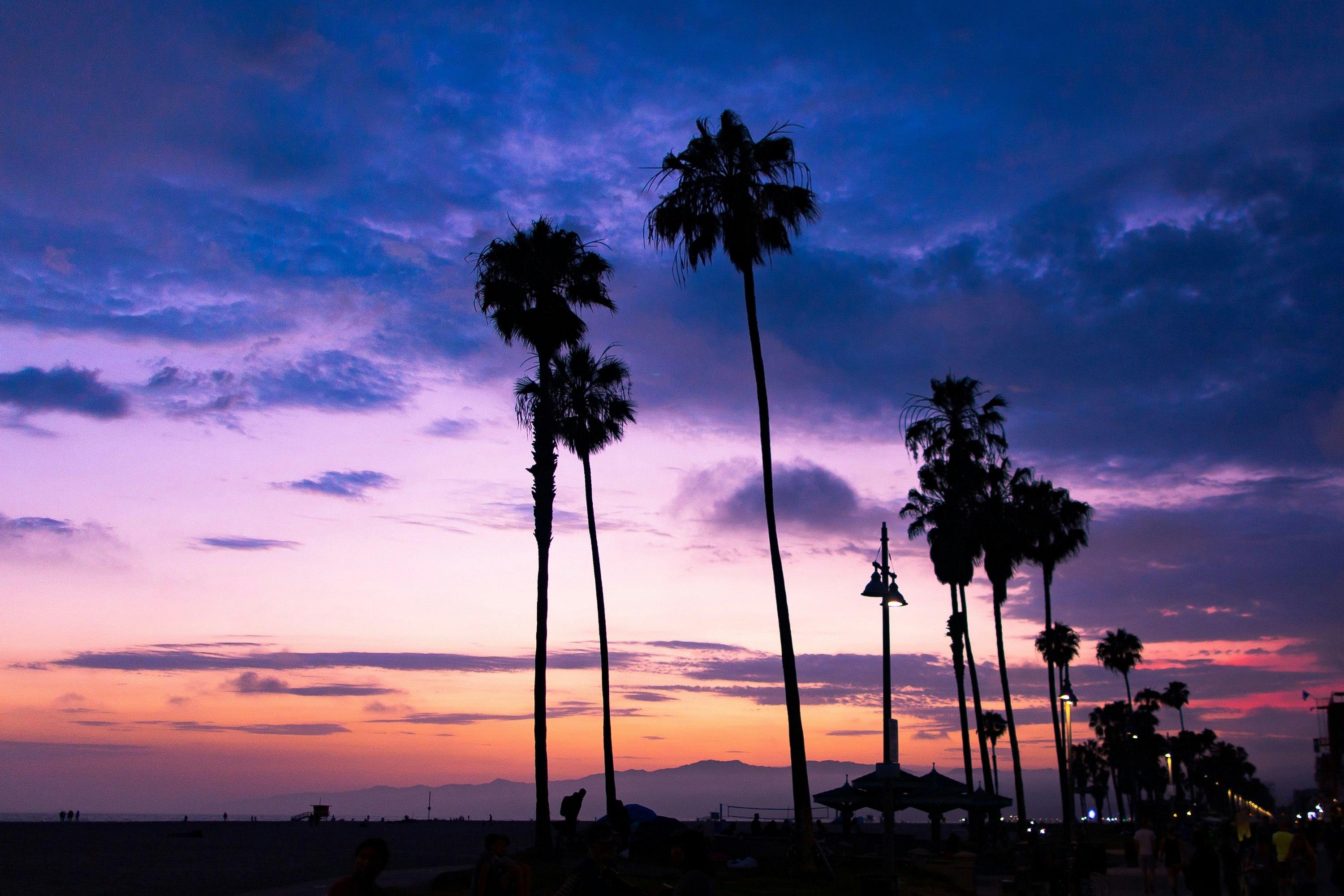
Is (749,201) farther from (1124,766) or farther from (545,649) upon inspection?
(1124,766)

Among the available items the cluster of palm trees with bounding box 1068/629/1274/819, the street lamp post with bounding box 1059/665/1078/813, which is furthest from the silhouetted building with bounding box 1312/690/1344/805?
the street lamp post with bounding box 1059/665/1078/813

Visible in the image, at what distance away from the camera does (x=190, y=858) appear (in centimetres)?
4372

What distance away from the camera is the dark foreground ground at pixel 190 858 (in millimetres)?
29344

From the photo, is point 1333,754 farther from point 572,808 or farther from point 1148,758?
point 572,808

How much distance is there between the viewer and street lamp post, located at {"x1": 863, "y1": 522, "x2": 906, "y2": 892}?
1511cm

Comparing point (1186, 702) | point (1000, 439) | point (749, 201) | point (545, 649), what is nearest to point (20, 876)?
point (545, 649)

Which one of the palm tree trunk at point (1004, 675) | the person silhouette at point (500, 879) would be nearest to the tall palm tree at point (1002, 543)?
the palm tree trunk at point (1004, 675)

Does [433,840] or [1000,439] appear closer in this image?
[1000,439]

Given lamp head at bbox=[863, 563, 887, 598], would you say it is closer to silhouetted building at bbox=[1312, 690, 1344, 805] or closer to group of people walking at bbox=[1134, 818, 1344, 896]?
group of people walking at bbox=[1134, 818, 1344, 896]

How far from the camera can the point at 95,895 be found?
2623 centimetres

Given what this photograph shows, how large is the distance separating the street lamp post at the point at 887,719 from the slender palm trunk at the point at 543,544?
385 inches

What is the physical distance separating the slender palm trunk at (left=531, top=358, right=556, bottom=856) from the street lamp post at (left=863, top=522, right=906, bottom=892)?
385 inches

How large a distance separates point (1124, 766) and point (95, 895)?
4805 inches

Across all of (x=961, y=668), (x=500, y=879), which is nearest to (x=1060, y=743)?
(x=961, y=668)
